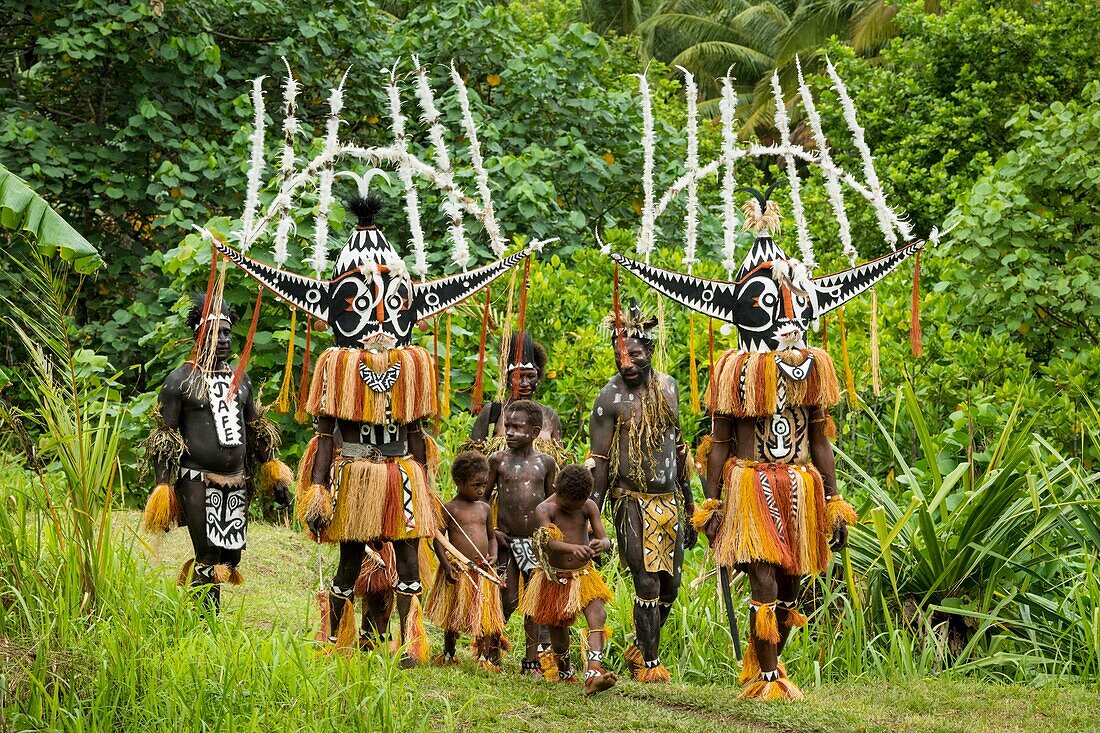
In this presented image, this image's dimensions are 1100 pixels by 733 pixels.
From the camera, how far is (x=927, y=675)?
7199mm

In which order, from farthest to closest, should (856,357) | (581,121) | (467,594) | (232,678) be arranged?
(581,121) < (856,357) < (467,594) < (232,678)

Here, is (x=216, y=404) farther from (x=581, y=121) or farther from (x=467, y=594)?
(x=581, y=121)

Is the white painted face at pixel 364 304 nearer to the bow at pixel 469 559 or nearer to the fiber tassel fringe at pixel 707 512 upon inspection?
the bow at pixel 469 559

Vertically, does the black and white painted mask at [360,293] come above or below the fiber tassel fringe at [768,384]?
above

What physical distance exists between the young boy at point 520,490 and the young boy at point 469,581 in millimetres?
95

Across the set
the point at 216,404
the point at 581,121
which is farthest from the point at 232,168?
the point at 216,404

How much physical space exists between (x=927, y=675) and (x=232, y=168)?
24.9 feet

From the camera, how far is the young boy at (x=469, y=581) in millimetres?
6809

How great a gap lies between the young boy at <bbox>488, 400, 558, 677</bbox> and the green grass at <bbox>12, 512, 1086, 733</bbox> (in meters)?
0.50

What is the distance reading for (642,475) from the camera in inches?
266

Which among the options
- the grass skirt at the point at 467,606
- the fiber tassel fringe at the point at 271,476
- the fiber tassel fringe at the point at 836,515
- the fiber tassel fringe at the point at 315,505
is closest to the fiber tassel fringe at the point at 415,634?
the grass skirt at the point at 467,606

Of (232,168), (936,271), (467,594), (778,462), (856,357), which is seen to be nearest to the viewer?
(778,462)

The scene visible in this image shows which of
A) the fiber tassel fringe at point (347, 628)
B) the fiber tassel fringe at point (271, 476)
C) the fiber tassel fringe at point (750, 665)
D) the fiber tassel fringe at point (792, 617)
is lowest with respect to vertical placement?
the fiber tassel fringe at point (750, 665)

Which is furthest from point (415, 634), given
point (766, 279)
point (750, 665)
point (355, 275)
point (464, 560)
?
point (766, 279)
